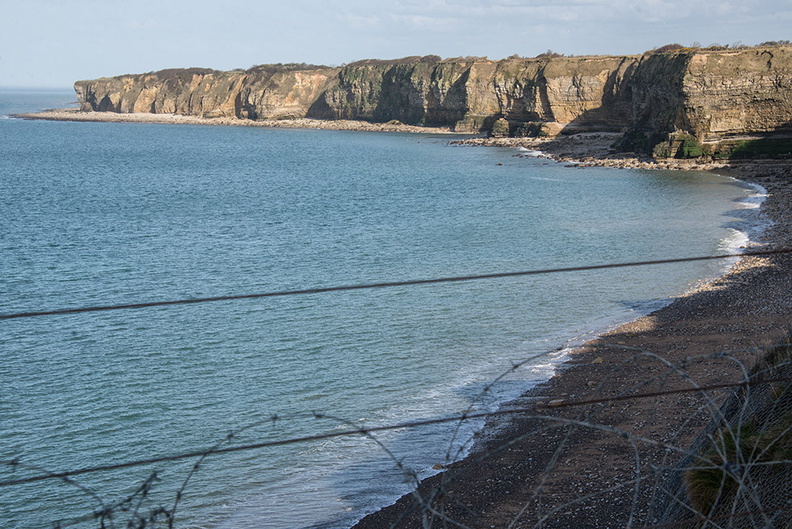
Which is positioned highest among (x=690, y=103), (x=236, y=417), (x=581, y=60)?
(x=581, y=60)

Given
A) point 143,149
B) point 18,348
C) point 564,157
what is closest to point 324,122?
point 143,149

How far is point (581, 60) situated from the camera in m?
89.4

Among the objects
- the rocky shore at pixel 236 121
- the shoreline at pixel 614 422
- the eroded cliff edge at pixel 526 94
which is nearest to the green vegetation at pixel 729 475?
the shoreline at pixel 614 422

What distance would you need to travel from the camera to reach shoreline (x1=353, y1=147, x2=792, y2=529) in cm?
610

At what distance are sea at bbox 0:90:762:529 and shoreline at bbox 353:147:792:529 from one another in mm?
687

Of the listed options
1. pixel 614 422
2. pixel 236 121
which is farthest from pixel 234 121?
pixel 614 422

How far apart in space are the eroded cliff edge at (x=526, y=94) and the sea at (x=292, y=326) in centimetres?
634

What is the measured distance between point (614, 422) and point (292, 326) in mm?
10275

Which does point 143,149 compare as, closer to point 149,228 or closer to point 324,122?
point 324,122

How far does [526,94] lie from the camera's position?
9356 centimetres

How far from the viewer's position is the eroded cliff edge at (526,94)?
55938mm

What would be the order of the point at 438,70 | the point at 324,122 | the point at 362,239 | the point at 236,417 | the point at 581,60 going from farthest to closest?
1. the point at 324,122
2. the point at 438,70
3. the point at 581,60
4. the point at 362,239
5. the point at 236,417

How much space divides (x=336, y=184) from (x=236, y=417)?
45.2 meters

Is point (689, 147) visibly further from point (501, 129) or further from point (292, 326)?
point (292, 326)
